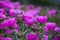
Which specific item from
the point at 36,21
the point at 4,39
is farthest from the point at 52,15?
the point at 4,39

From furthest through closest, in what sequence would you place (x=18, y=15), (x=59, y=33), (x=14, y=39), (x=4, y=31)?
(x=18, y=15)
(x=59, y=33)
(x=4, y=31)
(x=14, y=39)

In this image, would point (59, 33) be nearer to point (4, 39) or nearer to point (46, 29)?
point (46, 29)

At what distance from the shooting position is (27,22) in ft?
5.95

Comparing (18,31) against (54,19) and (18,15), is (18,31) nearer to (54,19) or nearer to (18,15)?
(18,15)

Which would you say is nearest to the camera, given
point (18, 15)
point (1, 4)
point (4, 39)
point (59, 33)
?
point (4, 39)

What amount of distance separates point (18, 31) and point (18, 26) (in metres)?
0.10

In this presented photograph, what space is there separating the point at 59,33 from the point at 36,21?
311 mm

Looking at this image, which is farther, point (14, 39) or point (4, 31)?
point (4, 31)

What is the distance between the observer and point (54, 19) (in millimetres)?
3172

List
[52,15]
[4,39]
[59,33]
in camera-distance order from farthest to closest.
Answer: [52,15] → [59,33] → [4,39]

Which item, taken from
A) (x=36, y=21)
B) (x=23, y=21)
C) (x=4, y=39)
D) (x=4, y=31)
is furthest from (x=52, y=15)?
(x=4, y=39)

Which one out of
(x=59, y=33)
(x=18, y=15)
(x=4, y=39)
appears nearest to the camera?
(x=4, y=39)

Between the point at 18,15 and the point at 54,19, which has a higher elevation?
the point at 18,15

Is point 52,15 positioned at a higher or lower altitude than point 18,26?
lower
